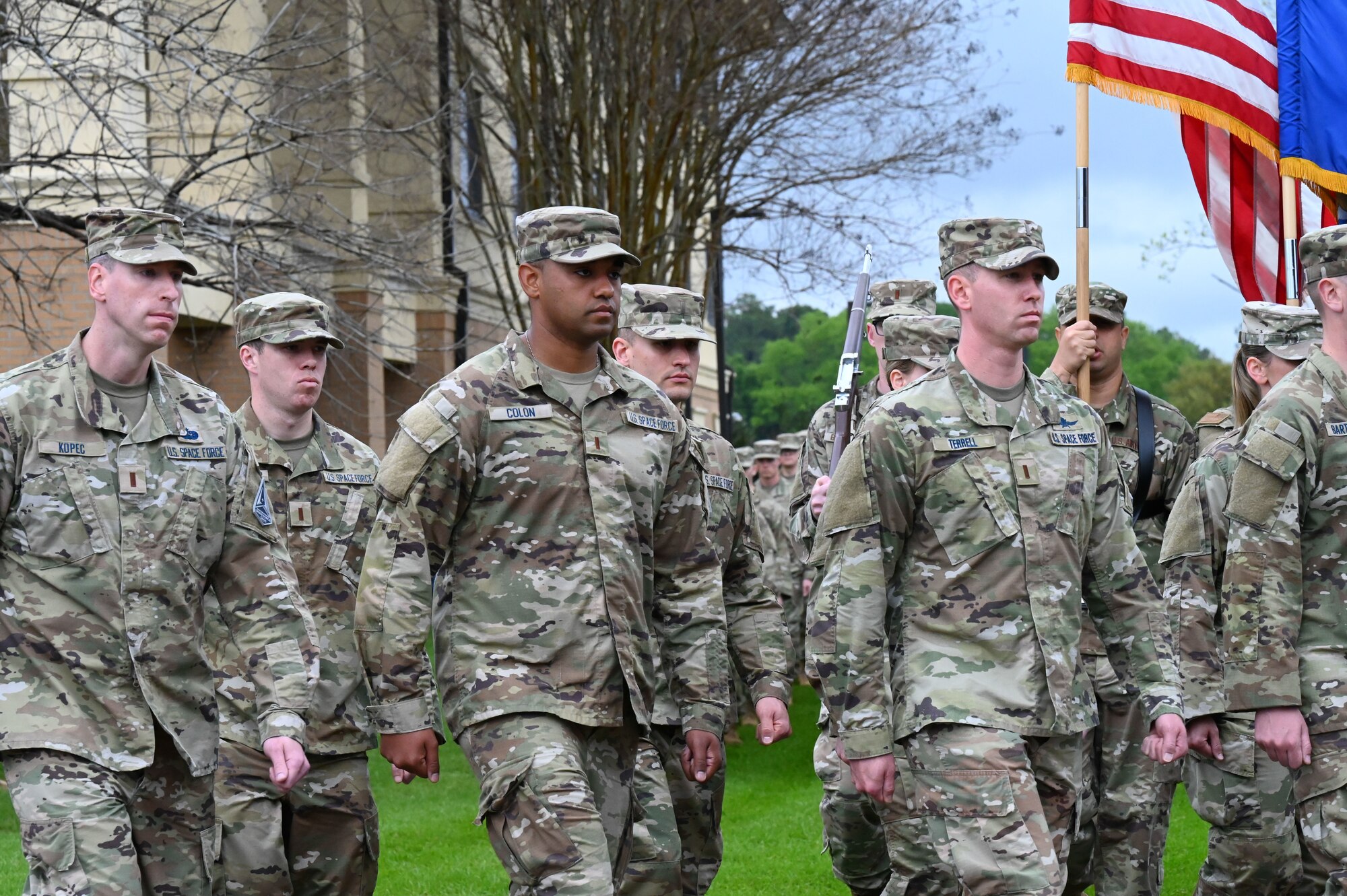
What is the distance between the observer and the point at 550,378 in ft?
21.7

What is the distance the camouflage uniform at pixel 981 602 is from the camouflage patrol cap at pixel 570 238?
108cm

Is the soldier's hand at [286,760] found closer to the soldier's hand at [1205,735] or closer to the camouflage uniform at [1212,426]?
the soldier's hand at [1205,735]

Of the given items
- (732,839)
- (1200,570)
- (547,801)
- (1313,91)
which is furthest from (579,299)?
(732,839)

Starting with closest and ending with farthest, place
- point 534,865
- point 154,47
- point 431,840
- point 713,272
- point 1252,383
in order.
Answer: point 534,865, point 1252,383, point 431,840, point 154,47, point 713,272

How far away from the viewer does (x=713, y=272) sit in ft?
93.8

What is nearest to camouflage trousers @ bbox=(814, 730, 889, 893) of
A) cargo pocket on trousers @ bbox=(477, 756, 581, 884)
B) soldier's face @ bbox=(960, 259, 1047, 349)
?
soldier's face @ bbox=(960, 259, 1047, 349)

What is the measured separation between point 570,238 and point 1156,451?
12.9 feet

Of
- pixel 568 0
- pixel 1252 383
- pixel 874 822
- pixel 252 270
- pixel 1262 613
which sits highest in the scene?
pixel 568 0

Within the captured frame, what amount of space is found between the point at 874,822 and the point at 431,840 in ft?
16.2

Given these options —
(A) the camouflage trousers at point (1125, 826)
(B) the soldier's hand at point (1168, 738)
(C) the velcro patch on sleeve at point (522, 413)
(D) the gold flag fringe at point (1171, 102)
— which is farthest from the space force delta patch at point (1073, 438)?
(D) the gold flag fringe at point (1171, 102)

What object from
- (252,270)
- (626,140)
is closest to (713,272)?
(626,140)

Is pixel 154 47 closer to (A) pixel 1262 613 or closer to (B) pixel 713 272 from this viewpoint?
(A) pixel 1262 613

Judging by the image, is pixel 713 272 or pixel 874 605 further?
pixel 713 272

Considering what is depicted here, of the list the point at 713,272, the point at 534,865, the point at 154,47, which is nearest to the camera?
the point at 534,865
